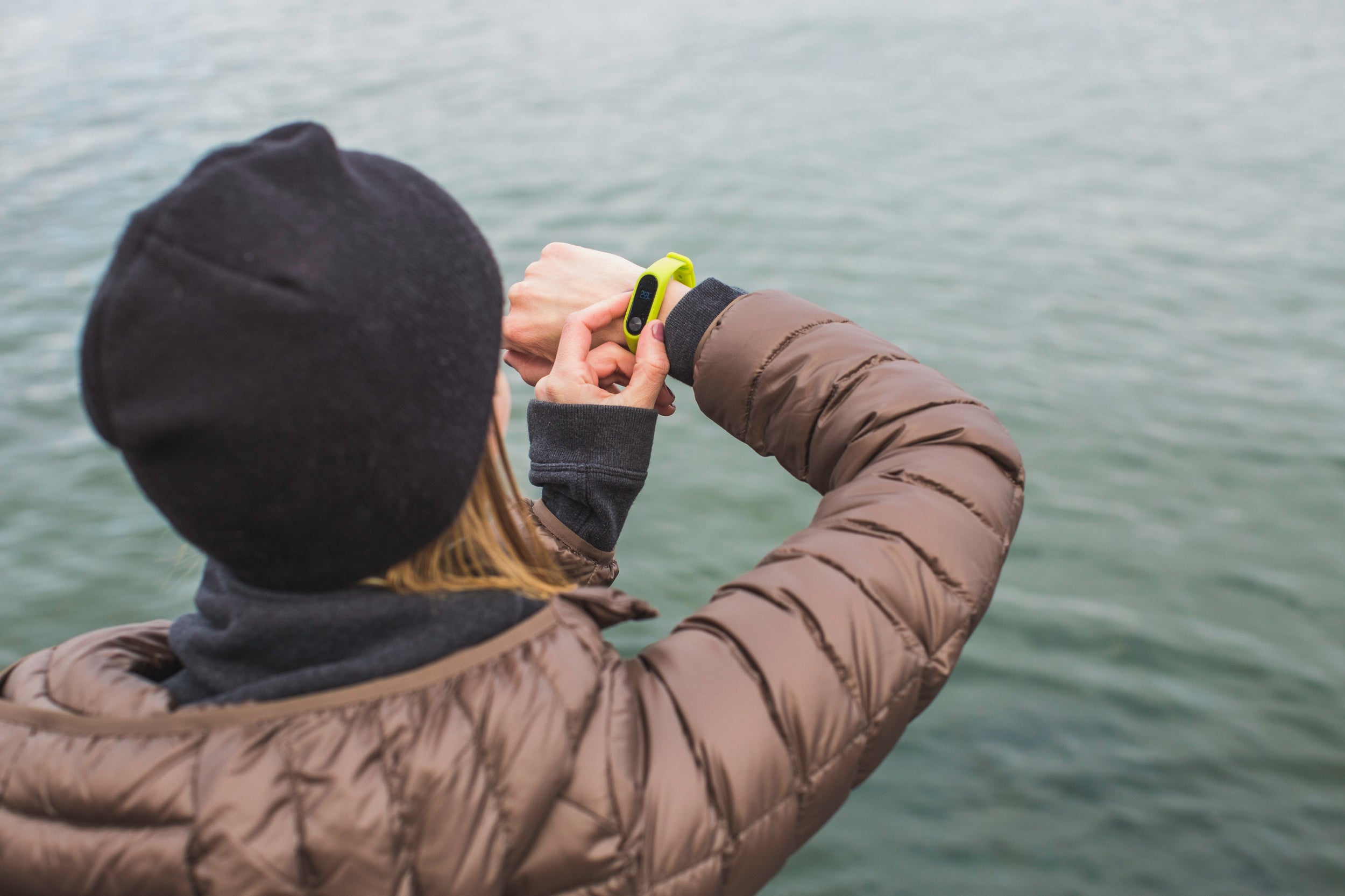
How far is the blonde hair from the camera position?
40.9 inches

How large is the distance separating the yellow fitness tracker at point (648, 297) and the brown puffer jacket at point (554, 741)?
0.60 metres

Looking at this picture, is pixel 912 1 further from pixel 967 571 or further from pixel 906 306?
pixel 967 571

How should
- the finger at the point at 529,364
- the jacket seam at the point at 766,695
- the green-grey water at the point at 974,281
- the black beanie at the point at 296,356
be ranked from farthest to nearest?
the green-grey water at the point at 974,281 < the finger at the point at 529,364 < the jacket seam at the point at 766,695 < the black beanie at the point at 296,356

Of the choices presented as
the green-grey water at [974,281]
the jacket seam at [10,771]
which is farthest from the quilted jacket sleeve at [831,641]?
the green-grey water at [974,281]

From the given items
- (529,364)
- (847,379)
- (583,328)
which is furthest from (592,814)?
(529,364)

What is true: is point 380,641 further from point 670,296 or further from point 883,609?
point 670,296

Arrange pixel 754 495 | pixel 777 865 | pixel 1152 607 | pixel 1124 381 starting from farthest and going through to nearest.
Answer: pixel 1124 381, pixel 754 495, pixel 1152 607, pixel 777 865

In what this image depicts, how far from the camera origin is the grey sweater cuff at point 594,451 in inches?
64.4

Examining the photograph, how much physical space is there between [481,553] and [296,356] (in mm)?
327

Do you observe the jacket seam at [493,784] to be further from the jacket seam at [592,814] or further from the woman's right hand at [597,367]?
the woman's right hand at [597,367]

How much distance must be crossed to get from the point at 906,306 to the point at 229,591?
5.76 meters

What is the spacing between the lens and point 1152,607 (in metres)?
4.07

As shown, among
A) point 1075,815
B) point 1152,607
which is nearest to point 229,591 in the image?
point 1075,815

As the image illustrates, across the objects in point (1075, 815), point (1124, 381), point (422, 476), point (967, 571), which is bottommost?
point (1075, 815)
